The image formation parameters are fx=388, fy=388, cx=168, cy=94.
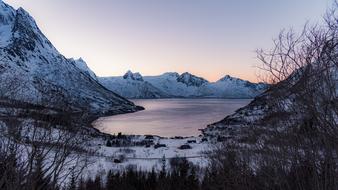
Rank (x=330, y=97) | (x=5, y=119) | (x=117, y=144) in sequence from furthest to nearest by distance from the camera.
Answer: (x=117, y=144) < (x=5, y=119) < (x=330, y=97)

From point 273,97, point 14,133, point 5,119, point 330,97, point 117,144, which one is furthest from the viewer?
point 117,144

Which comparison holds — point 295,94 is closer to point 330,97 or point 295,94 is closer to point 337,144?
point 330,97

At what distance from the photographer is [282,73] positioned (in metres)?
8.73

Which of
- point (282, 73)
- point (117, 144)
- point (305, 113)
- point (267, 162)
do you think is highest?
point (282, 73)

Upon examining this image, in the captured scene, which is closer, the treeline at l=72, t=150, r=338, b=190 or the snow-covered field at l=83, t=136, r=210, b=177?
the treeline at l=72, t=150, r=338, b=190

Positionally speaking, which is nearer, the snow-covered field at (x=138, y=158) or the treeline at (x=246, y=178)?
the treeline at (x=246, y=178)

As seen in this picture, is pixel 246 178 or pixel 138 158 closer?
pixel 246 178

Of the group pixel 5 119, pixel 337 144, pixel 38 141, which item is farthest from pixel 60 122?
pixel 337 144

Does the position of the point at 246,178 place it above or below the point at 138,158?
above

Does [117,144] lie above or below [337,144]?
below

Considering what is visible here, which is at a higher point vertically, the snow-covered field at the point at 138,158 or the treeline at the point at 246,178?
the treeline at the point at 246,178

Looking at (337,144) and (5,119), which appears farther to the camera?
(5,119)

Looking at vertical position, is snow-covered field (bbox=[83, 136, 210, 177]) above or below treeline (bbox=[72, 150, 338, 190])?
below

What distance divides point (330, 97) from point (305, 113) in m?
0.92
